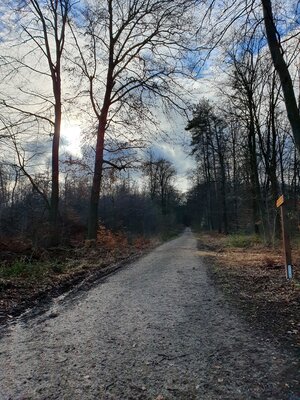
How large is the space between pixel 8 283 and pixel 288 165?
33754mm

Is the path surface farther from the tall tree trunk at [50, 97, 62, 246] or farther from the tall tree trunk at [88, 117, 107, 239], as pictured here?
the tall tree trunk at [88, 117, 107, 239]

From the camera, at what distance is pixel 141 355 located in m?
4.18

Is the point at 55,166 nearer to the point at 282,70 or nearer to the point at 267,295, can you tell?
the point at 282,70

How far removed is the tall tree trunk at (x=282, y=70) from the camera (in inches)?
306

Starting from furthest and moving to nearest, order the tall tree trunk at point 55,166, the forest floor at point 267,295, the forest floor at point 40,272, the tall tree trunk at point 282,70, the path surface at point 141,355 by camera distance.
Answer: the tall tree trunk at point 55,166 < the tall tree trunk at point 282,70 < the forest floor at point 40,272 < the forest floor at point 267,295 < the path surface at point 141,355

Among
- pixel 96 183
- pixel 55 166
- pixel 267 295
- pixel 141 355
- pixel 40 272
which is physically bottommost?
pixel 141 355

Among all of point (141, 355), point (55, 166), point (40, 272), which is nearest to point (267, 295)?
point (141, 355)

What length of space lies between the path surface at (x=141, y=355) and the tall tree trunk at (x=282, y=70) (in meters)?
4.04

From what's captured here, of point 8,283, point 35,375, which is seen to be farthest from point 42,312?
point 35,375

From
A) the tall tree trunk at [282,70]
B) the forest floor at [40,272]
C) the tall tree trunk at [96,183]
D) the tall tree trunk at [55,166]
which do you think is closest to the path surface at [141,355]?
the forest floor at [40,272]

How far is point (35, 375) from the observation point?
145 inches

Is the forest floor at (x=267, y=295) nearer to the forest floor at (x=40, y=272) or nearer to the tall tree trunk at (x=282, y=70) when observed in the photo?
the tall tree trunk at (x=282, y=70)

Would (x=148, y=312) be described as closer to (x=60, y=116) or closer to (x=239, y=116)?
(x=60, y=116)

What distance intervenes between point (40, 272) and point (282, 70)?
7430 mm
